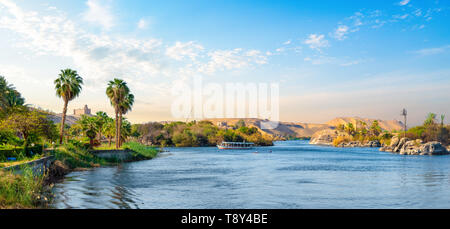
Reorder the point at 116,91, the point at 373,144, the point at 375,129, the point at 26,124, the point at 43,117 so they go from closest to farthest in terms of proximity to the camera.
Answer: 1. the point at 26,124
2. the point at 43,117
3. the point at 116,91
4. the point at 373,144
5. the point at 375,129

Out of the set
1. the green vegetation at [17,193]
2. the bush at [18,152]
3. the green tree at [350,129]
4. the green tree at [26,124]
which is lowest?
the green vegetation at [17,193]

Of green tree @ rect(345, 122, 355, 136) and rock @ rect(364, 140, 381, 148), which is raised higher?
green tree @ rect(345, 122, 355, 136)

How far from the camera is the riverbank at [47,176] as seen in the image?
51.7 feet

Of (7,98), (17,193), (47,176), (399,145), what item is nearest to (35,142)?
(47,176)

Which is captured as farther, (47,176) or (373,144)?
(373,144)

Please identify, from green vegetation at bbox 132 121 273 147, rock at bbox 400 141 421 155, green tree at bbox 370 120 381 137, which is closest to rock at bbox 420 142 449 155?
rock at bbox 400 141 421 155

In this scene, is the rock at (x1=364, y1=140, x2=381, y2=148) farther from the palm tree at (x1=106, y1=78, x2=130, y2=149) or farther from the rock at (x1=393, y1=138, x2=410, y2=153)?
the palm tree at (x1=106, y1=78, x2=130, y2=149)

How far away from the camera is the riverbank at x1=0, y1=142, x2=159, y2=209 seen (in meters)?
15.8

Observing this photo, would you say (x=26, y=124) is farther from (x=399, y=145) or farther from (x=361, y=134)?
(x=361, y=134)

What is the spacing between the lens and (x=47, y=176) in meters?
27.2

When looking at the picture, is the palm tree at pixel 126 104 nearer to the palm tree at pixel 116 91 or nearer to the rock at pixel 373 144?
the palm tree at pixel 116 91

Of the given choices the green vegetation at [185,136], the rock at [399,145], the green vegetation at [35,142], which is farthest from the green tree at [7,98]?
the rock at [399,145]

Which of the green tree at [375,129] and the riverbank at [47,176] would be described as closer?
the riverbank at [47,176]

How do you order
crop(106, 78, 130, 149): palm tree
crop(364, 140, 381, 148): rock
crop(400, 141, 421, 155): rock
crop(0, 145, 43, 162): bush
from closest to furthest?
crop(0, 145, 43, 162): bush → crop(106, 78, 130, 149): palm tree → crop(400, 141, 421, 155): rock → crop(364, 140, 381, 148): rock
